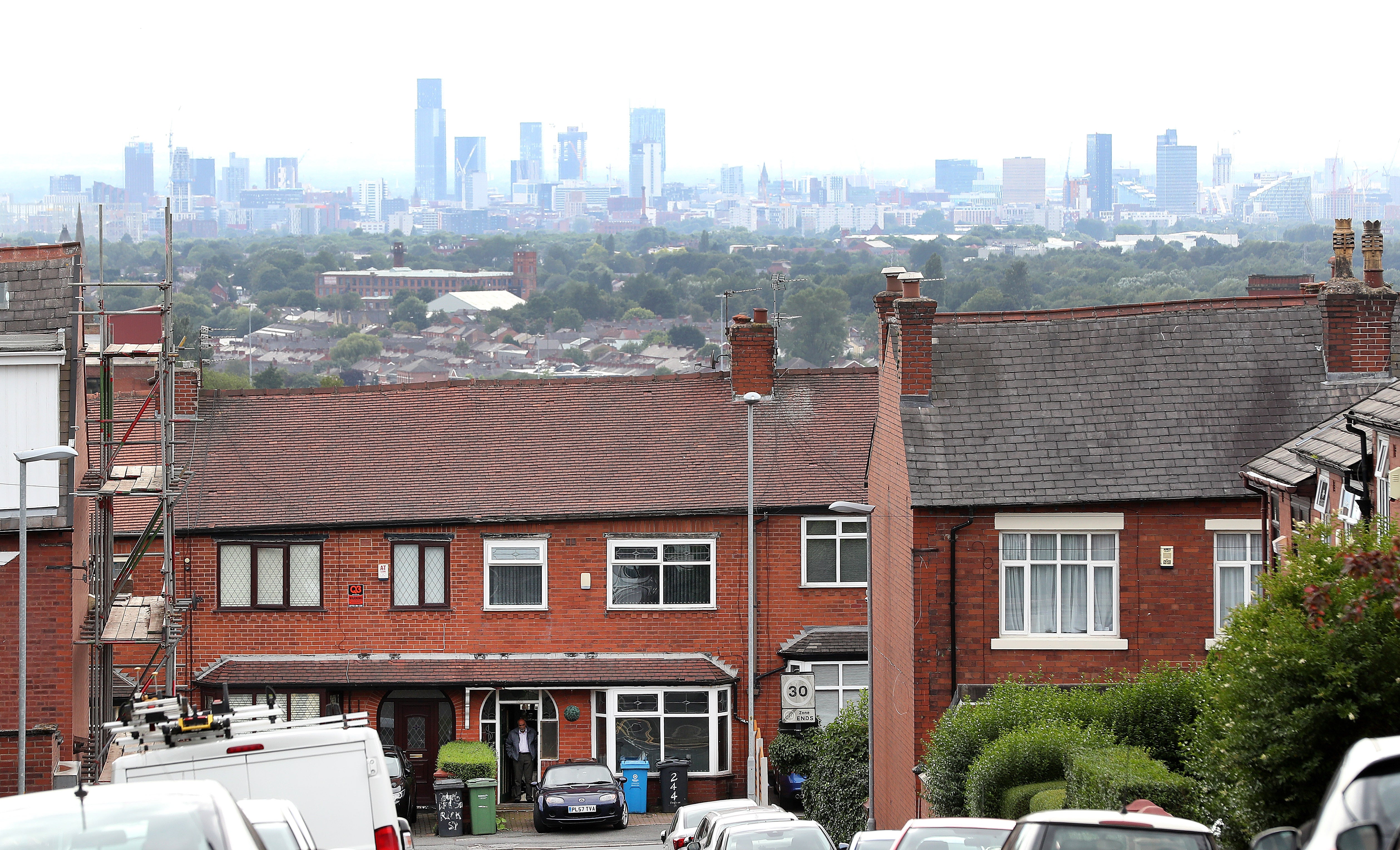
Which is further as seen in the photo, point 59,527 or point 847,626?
point 847,626

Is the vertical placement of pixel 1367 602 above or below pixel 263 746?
above

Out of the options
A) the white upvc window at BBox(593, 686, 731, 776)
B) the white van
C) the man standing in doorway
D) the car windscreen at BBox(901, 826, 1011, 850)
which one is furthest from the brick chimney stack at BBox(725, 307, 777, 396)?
the white van

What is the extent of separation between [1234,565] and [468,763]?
14470mm

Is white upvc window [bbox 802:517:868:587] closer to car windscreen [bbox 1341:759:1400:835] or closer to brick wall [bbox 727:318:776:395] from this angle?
brick wall [bbox 727:318:776:395]

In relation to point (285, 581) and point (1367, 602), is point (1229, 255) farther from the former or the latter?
point (1367, 602)

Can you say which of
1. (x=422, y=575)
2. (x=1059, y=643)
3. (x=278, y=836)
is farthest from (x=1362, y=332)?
(x=278, y=836)

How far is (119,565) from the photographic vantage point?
107 ft

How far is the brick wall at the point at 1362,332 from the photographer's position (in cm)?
2462

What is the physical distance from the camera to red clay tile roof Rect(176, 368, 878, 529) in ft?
110

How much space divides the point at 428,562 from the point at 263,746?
20.4 m

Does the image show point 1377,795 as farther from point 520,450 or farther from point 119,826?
point 520,450

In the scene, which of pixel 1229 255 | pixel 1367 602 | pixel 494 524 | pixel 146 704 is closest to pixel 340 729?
pixel 146 704

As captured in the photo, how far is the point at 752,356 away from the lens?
35781 mm

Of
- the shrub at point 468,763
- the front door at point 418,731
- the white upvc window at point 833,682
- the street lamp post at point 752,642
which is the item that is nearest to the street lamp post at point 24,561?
the shrub at point 468,763
